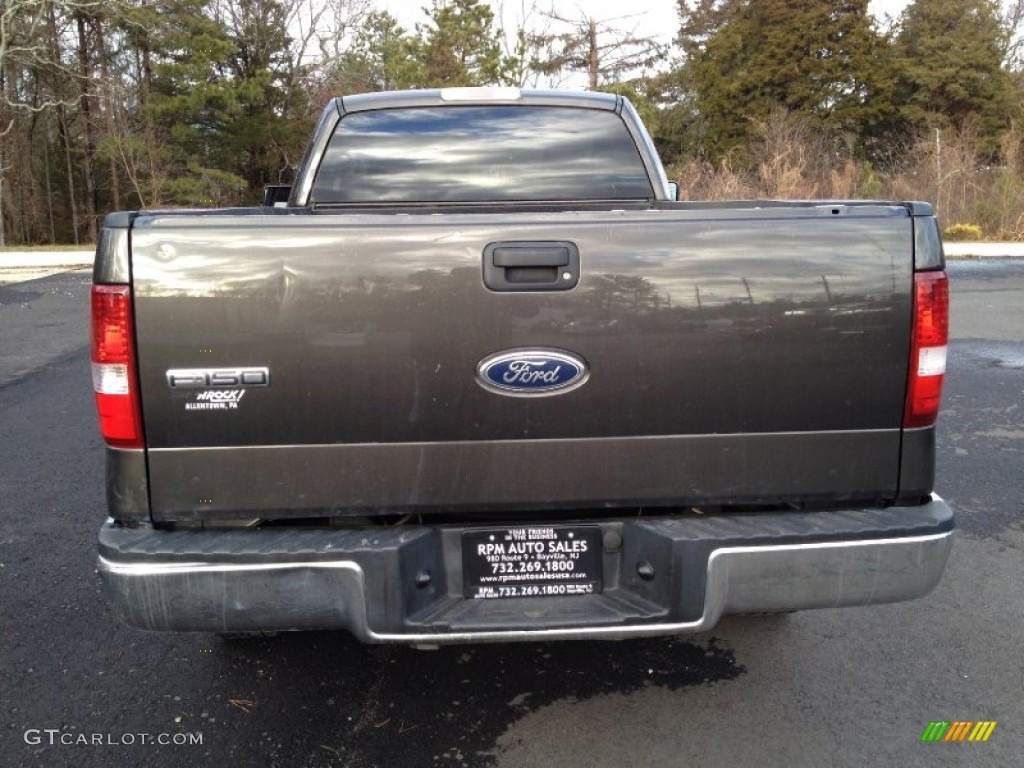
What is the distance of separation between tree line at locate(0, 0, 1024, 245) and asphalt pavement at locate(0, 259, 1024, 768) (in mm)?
28041

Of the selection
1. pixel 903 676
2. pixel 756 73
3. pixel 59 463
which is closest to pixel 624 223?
pixel 903 676

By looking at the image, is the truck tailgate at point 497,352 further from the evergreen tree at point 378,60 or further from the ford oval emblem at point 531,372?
the evergreen tree at point 378,60

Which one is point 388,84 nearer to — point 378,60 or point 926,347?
point 378,60

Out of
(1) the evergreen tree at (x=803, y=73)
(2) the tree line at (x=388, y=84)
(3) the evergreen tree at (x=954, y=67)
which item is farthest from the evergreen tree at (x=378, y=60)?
(3) the evergreen tree at (x=954, y=67)

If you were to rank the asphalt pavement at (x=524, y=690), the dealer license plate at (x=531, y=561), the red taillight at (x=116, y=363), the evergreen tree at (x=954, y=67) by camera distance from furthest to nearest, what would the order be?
1. the evergreen tree at (x=954, y=67)
2. the asphalt pavement at (x=524, y=690)
3. the dealer license plate at (x=531, y=561)
4. the red taillight at (x=116, y=363)

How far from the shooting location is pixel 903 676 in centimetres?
301

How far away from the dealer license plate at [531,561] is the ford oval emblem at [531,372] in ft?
1.38

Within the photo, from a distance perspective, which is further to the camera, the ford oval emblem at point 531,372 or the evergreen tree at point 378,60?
the evergreen tree at point 378,60

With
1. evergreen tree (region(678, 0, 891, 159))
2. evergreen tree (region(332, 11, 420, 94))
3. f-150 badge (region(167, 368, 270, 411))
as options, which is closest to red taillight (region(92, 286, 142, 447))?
f-150 badge (region(167, 368, 270, 411))

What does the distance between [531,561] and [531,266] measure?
2.76 feet

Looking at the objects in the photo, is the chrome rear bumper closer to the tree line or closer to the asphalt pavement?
the asphalt pavement

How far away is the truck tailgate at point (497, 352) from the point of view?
218 centimetres

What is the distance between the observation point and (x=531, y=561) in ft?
7.83

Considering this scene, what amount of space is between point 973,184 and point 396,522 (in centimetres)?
2801
